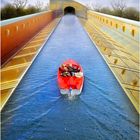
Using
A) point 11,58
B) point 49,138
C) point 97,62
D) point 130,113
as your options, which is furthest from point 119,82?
point 11,58

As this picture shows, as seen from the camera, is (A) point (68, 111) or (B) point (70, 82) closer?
(A) point (68, 111)

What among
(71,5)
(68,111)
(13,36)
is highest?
(71,5)

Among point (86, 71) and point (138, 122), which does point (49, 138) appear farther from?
point (86, 71)

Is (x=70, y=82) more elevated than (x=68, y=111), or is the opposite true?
(x=70, y=82)

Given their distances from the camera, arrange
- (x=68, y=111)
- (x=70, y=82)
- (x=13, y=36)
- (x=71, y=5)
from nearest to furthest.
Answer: (x=68, y=111) < (x=70, y=82) < (x=13, y=36) < (x=71, y=5)

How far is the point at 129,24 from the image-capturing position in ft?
45.0

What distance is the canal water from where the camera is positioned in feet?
21.0

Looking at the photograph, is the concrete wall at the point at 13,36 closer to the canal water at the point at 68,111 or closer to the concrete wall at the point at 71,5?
the canal water at the point at 68,111

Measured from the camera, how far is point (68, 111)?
24.2ft

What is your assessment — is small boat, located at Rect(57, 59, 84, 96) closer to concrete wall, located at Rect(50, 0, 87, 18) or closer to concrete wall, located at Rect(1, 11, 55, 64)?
concrete wall, located at Rect(1, 11, 55, 64)

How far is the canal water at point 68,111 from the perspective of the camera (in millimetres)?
6387

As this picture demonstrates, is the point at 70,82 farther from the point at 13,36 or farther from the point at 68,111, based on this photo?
the point at 13,36

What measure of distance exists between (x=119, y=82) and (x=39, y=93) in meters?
2.51

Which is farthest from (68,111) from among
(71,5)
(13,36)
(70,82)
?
(71,5)
